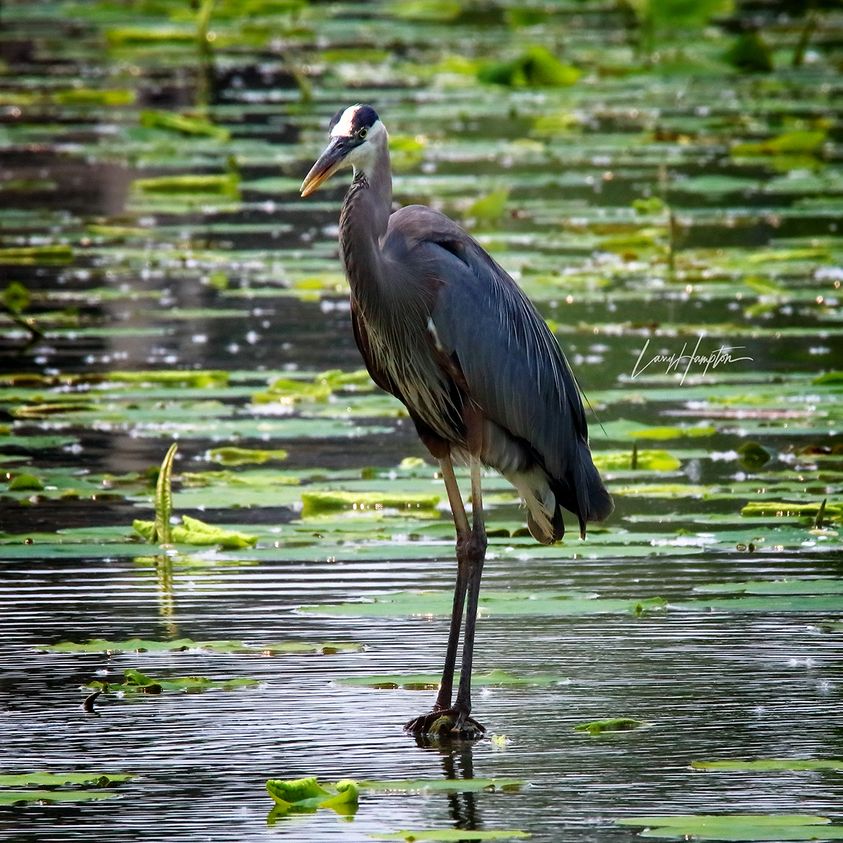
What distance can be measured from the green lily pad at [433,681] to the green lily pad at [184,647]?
11.3 inches

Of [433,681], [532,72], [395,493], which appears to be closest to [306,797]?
[433,681]

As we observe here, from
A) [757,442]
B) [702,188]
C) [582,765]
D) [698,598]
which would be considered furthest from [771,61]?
[582,765]

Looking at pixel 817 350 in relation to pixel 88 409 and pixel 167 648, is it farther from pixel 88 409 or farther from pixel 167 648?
pixel 167 648

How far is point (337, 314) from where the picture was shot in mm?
11125

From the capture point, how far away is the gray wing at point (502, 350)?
567 centimetres

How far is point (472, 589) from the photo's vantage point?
5.68 m

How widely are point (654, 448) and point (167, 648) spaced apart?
2877 mm

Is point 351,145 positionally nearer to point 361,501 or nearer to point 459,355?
point 459,355

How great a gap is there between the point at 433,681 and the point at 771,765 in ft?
3.69

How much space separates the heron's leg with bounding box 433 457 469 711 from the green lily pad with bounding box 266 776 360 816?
0.73 meters

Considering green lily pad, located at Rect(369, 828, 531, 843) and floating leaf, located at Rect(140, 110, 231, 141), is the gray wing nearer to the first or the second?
green lily pad, located at Rect(369, 828, 531, 843)

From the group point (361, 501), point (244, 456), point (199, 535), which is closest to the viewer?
point (199, 535)

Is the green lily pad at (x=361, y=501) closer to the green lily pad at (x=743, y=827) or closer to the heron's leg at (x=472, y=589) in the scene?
the heron's leg at (x=472, y=589)

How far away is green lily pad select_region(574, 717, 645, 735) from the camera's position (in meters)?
5.15
